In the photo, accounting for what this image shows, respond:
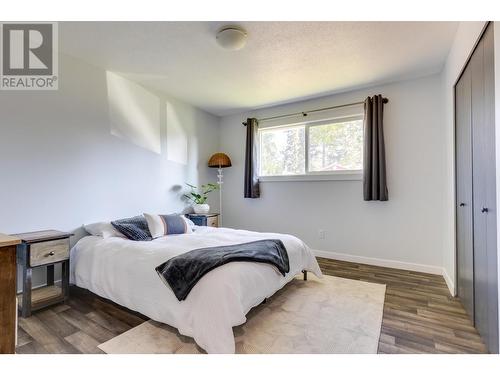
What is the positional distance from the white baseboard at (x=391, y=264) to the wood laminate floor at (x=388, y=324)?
1.10ft

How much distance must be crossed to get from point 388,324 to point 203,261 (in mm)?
1500

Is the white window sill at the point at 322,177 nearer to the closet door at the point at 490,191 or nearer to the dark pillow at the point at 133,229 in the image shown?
the closet door at the point at 490,191

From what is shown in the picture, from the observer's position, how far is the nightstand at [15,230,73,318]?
2070 millimetres

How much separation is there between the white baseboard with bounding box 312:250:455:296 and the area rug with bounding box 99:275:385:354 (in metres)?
0.96

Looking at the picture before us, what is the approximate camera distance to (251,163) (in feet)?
14.1

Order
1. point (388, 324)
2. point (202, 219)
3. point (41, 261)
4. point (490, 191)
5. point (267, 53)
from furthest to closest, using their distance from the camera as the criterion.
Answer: point (202, 219), point (267, 53), point (41, 261), point (388, 324), point (490, 191)

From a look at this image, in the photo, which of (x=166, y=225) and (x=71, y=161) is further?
(x=166, y=225)

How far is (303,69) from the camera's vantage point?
115 inches

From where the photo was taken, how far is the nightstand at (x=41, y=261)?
2.07m

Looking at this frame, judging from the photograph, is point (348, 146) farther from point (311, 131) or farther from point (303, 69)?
point (303, 69)

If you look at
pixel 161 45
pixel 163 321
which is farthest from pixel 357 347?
pixel 161 45

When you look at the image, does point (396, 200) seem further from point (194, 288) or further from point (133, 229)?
point (133, 229)

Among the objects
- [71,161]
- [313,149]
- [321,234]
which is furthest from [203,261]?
[313,149]

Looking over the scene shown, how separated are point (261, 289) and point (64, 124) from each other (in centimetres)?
257
